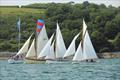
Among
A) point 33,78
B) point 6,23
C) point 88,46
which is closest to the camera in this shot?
point 33,78

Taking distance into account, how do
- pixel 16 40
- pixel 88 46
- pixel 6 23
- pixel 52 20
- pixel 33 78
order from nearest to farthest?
pixel 33 78
pixel 88 46
pixel 16 40
pixel 6 23
pixel 52 20

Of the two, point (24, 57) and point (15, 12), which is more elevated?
point (15, 12)

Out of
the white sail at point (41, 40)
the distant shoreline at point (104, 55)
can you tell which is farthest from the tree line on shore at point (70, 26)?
the white sail at point (41, 40)

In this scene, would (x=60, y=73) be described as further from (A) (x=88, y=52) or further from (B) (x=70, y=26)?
(B) (x=70, y=26)

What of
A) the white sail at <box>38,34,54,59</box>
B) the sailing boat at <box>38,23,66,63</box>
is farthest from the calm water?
the white sail at <box>38,34,54,59</box>

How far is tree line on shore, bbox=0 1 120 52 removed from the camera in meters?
153

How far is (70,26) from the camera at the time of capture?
17650cm

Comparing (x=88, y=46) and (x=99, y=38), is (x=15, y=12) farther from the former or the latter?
(x=88, y=46)

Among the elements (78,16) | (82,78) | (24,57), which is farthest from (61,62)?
(78,16)

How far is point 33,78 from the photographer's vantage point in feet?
188

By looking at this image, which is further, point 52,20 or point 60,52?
point 52,20

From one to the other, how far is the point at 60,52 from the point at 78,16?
95349 millimetres

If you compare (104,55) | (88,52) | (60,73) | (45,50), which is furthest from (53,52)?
(104,55)

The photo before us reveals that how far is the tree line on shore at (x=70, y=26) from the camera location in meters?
153
